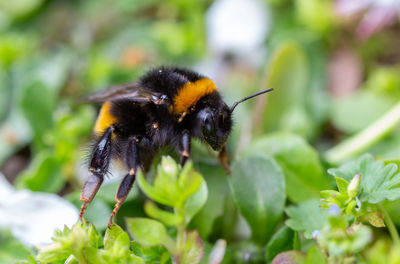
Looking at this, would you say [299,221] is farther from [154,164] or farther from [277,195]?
[154,164]

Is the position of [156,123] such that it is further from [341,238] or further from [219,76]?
[219,76]

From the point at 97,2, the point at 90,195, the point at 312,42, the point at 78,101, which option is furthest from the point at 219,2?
the point at 90,195

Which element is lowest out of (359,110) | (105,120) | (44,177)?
(359,110)

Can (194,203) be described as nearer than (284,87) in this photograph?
Yes

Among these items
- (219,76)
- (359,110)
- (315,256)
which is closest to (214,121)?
(315,256)

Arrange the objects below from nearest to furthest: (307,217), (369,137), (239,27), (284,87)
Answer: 1. (307,217)
2. (369,137)
3. (284,87)
4. (239,27)

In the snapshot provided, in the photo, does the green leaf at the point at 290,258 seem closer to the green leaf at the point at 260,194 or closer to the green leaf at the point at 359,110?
the green leaf at the point at 260,194
